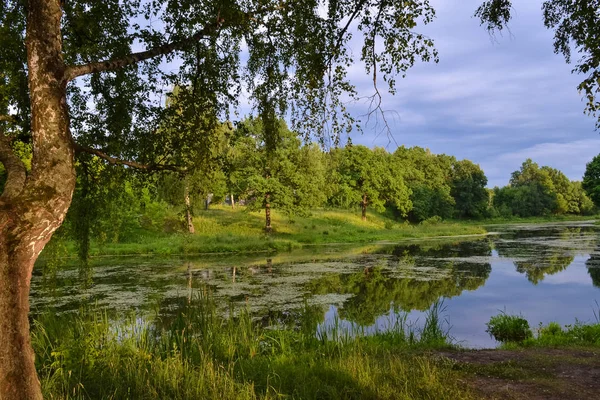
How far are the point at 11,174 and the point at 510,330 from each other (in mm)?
10246

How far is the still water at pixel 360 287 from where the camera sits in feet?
38.5

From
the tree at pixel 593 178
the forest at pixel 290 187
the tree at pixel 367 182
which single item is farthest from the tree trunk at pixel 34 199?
the tree at pixel 593 178

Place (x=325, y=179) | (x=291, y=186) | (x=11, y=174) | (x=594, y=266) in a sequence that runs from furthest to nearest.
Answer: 1. (x=291, y=186)
2. (x=325, y=179)
3. (x=594, y=266)
4. (x=11, y=174)

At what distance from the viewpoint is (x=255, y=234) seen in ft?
117

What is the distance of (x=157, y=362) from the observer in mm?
5547

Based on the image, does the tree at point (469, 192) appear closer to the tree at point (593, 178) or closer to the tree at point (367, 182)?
the tree at point (593, 178)

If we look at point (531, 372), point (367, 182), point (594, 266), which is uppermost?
point (367, 182)

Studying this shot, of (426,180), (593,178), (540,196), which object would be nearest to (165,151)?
(593,178)

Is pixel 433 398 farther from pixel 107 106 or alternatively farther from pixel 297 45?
pixel 107 106

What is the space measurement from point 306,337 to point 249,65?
5.00 m

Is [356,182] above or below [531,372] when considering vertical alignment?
above

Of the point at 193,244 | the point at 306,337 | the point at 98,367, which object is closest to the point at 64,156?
the point at 98,367

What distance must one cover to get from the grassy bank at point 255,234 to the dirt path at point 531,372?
18.4m

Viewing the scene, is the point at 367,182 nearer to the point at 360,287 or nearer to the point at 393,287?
the point at 393,287
